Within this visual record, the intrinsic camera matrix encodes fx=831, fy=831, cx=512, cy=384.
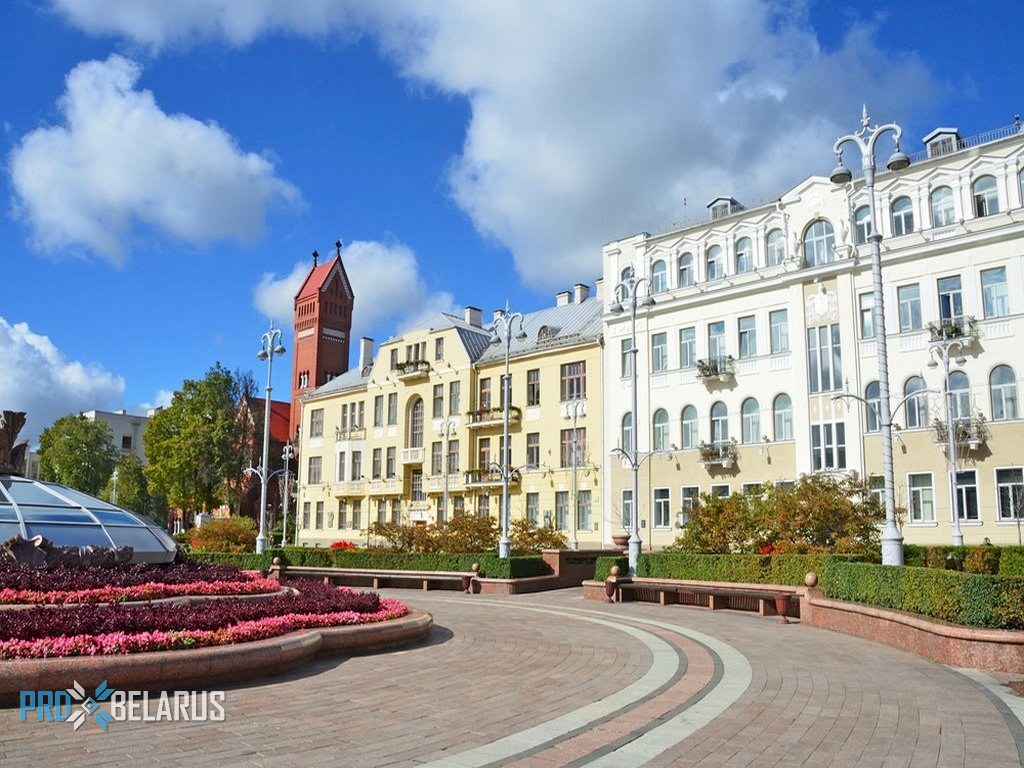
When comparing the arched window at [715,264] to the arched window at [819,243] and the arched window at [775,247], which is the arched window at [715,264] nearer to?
the arched window at [775,247]

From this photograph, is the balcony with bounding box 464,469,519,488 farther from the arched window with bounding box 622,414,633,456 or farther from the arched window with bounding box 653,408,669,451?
the arched window with bounding box 653,408,669,451

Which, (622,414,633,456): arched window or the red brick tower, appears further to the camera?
the red brick tower

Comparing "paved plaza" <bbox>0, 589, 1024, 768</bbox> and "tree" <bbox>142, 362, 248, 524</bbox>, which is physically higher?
"tree" <bbox>142, 362, 248, 524</bbox>

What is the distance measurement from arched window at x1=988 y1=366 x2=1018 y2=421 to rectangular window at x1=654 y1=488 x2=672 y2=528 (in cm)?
1510

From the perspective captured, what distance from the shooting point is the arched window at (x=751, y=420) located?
1556 inches

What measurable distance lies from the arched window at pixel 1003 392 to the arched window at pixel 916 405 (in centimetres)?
245

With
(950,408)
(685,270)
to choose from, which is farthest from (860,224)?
(950,408)

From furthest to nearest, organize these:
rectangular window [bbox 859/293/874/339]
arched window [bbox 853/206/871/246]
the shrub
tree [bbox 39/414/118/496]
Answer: tree [bbox 39/414/118/496] → the shrub → arched window [bbox 853/206/871/246] → rectangular window [bbox 859/293/874/339]

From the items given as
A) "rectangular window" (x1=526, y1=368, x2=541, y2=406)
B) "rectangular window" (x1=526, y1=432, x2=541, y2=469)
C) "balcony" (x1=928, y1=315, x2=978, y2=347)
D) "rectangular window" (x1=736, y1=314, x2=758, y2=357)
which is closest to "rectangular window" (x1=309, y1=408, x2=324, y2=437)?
"rectangular window" (x1=526, y1=368, x2=541, y2=406)

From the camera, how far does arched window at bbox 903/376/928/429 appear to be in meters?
34.2

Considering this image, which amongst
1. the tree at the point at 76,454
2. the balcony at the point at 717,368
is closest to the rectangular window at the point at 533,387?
the balcony at the point at 717,368

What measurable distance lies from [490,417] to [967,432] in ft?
→ 86.4

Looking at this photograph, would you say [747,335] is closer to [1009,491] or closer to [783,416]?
[783,416]

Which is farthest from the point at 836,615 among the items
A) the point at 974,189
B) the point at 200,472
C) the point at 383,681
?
the point at 200,472
